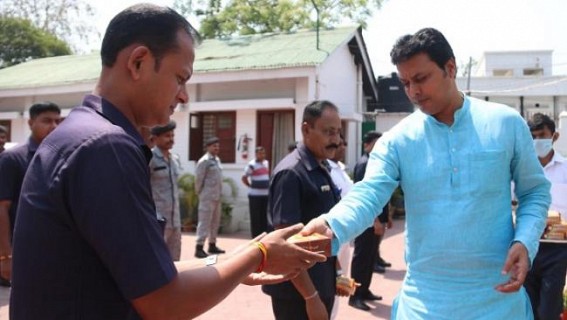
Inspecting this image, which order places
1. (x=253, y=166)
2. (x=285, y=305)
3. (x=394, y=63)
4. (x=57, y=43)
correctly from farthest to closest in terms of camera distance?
1. (x=57, y=43)
2. (x=253, y=166)
3. (x=285, y=305)
4. (x=394, y=63)

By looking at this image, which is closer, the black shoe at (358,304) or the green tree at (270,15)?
the black shoe at (358,304)

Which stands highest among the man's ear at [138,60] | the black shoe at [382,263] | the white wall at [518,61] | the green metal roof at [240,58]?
the white wall at [518,61]


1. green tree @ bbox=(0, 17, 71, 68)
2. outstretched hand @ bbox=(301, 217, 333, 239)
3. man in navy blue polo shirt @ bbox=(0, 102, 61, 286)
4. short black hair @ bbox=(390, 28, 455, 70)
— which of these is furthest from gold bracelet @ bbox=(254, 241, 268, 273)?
green tree @ bbox=(0, 17, 71, 68)

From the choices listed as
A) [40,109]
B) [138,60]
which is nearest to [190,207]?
[40,109]

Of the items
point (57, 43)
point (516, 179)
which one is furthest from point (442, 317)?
point (57, 43)

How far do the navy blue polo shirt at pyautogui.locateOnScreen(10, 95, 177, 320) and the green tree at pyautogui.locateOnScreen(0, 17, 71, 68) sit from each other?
3469 centimetres

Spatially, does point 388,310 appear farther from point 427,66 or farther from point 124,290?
point 124,290

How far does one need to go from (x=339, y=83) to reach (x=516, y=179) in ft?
41.7

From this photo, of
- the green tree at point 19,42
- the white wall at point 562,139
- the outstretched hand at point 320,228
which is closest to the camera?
the outstretched hand at point 320,228

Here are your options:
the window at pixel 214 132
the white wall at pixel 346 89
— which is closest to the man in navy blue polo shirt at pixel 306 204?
the white wall at pixel 346 89

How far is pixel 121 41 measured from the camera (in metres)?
1.39

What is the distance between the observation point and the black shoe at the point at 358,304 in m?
6.04

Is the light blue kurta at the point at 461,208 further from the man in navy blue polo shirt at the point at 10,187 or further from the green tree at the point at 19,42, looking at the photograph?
the green tree at the point at 19,42

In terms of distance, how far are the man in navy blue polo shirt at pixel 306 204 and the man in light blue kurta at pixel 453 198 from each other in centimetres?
65
